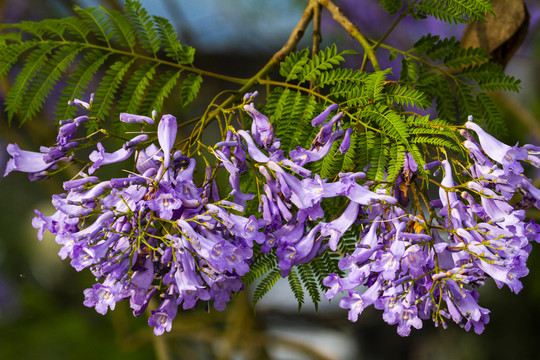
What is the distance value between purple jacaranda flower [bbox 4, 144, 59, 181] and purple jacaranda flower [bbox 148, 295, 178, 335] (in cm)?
46

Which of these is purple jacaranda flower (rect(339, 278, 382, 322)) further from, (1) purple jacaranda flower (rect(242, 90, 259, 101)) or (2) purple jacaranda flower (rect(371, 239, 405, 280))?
(1) purple jacaranda flower (rect(242, 90, 259, 101))

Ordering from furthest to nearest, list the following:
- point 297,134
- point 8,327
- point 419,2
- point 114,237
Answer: point 8,327 < point 419,2 < point 297,134 < point 114,237

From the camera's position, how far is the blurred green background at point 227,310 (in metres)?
4.46

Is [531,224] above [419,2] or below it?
below

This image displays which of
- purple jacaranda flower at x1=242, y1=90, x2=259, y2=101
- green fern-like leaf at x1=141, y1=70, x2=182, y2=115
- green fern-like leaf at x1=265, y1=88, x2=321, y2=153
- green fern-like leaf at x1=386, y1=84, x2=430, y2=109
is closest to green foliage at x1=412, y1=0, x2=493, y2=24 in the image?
green fern-like leaf at x1=386, y1=84, x2=430, y2=109

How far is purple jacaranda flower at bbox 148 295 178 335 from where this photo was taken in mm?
1440

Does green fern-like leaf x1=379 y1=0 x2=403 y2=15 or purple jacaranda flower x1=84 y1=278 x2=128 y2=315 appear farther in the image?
green fern-like leaf x1=379 y1=0 x2=403 y2=15

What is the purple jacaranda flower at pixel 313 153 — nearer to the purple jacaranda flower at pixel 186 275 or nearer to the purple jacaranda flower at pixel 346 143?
the purple jacaranda flower at pixel 346 143

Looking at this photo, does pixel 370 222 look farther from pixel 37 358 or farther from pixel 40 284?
pixel 40 284

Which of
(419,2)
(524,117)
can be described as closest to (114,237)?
(419,2)

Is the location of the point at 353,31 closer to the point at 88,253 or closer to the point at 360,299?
the point at 360,299

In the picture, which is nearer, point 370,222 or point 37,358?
point 370,222

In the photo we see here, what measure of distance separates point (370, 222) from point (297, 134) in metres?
0.34

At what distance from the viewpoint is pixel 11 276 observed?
22.6 ft
